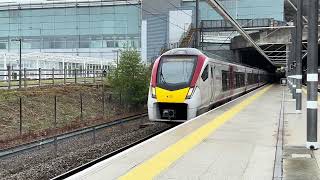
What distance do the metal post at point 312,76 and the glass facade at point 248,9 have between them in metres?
68.5

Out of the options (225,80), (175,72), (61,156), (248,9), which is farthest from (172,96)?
(248,9)

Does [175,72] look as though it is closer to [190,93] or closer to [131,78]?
[190,93]

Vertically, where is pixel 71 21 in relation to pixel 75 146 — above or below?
above

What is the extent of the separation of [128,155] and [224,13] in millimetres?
15577

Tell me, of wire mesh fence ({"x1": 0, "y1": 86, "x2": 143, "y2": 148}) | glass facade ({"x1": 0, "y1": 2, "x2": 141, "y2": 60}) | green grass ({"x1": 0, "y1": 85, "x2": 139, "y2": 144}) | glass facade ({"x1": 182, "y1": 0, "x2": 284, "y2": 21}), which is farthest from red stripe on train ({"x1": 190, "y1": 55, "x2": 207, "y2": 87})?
glass facade ({"x1": 0, "y1": 2, "x2": 141, "y2": 60})

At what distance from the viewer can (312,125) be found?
12.1m

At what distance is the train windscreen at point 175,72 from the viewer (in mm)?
21484

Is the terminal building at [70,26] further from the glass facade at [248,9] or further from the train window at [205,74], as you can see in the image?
the train window at [205,74]

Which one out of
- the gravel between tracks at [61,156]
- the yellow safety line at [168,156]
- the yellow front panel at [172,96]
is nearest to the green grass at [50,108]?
the gravel between tracks at [61,156]

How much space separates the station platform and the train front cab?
355cm

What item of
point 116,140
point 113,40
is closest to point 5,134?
point 116,140

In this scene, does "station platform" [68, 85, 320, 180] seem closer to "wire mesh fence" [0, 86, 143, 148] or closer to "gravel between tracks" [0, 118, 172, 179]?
"gravel between tracks" [0, 118, 172, 179]

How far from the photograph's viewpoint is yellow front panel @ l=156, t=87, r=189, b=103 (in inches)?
829

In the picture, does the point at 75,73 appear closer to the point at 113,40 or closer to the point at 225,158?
the point at 225,158
